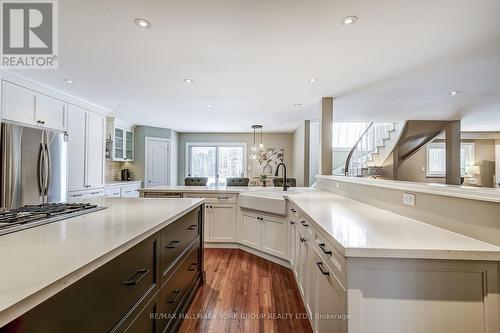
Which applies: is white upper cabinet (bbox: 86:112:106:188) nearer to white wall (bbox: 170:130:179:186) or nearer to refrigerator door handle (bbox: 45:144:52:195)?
refrigerator door handle (bbox: 45:144:52:195)

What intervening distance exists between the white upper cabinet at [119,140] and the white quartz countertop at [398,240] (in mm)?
5445

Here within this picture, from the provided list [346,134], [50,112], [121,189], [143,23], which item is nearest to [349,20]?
[143,23]

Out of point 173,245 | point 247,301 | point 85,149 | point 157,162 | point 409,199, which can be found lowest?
point 247,301

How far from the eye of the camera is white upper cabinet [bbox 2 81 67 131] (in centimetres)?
288

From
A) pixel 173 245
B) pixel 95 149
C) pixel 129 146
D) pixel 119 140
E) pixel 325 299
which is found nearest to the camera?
pixel 325 299

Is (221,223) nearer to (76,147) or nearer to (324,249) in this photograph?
(324,249)

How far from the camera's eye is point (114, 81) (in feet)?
10.6

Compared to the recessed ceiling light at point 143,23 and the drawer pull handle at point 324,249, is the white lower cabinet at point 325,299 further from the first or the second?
the recessed ceiling light at point 143,23

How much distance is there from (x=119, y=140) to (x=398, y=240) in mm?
6379

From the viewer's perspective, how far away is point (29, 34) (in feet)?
6.97

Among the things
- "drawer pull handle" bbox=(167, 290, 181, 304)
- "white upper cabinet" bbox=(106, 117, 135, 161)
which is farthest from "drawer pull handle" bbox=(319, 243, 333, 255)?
"white upper cabinet" bbox=(106, 117, 135, 161)

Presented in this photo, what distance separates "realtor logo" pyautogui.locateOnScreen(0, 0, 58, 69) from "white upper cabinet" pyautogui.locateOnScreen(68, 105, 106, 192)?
1.30 meters

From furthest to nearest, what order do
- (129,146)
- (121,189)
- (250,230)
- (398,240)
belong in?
(129,146) → (121,189) → (250,230) → (398,240)

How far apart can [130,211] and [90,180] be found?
10.6ft
